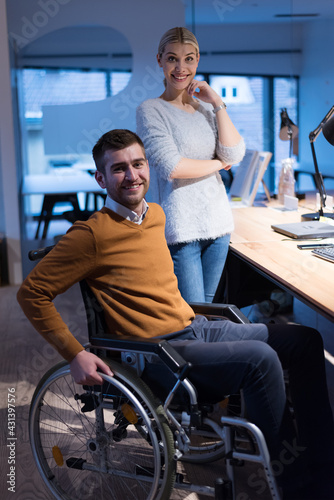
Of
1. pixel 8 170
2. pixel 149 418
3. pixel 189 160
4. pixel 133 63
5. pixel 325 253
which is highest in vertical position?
pixel 133 63

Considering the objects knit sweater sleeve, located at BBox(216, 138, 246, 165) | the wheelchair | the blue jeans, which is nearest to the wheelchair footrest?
the wheelchair

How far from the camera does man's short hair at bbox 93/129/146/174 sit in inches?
69.7

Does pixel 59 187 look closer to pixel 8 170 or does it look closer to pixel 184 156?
pixel 8 170

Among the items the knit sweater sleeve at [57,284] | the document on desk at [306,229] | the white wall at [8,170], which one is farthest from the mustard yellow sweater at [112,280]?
the white wall at [8,170]

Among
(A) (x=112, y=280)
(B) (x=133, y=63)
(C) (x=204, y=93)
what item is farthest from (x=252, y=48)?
(A) (x=112, y=280)

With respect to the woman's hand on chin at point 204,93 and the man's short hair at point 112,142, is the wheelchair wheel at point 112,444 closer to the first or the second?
the man's short hair at point 112,142

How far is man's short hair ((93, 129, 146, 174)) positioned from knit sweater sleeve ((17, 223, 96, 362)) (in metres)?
0.26

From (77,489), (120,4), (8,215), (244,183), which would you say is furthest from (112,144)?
(120,4)

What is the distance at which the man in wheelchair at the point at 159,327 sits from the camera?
1.57 m

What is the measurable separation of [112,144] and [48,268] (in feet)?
1.39

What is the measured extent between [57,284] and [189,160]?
2.78ft

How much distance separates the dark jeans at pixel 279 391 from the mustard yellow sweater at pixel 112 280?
0.11 m

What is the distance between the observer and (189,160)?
7.38 ft

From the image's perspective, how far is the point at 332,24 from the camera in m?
3.30
